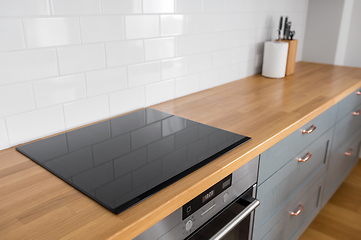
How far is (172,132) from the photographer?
1204mm

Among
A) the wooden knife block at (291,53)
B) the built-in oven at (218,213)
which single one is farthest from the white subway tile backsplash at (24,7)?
the wooden knife block at (291,53)

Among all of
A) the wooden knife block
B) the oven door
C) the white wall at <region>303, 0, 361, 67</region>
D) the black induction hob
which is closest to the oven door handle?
the oven door

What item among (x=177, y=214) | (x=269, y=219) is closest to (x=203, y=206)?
(x=177, y=214)

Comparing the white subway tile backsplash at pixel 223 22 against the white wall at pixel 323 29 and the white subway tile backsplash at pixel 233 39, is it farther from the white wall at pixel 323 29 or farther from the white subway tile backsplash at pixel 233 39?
the white wall at pixel 323 29

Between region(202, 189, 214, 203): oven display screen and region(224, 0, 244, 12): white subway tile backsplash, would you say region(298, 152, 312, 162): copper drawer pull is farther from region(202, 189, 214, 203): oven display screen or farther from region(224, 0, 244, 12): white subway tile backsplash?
region(224, 0, 244, 12): white subway tile backsplash

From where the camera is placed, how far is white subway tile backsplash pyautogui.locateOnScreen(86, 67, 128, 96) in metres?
1.27

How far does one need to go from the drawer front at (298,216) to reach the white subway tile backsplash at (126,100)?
0.87 meters

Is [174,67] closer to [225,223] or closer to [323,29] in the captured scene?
[225,223]

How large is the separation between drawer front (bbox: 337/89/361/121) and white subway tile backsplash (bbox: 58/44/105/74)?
58.1 inches

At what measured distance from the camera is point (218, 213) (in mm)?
1046

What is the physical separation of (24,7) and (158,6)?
2.01 feet

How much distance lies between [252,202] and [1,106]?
0.95 meters

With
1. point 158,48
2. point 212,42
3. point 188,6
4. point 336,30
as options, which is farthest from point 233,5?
point 336,30

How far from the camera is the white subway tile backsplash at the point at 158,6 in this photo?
1.38 metres
